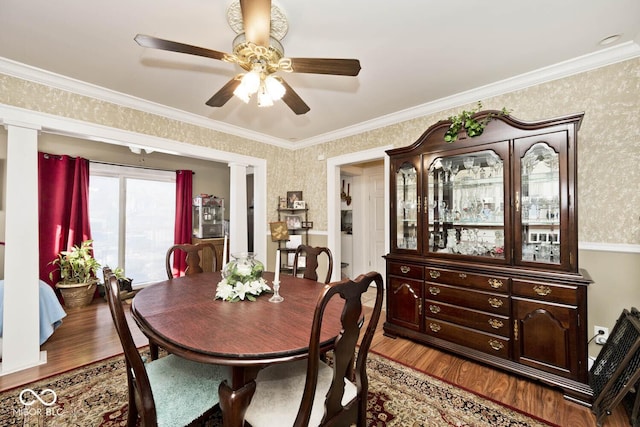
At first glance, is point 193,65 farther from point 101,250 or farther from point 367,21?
point 101,250

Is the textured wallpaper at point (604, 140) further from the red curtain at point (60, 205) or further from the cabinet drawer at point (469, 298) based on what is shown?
the red curtain at point (60, 205)

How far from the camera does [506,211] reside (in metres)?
2.21

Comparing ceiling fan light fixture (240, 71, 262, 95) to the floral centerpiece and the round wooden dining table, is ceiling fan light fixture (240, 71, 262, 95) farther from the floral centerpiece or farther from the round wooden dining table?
the round wooden dining table

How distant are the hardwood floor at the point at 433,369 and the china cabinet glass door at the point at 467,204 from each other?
927 millimetres

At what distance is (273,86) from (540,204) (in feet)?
7.19

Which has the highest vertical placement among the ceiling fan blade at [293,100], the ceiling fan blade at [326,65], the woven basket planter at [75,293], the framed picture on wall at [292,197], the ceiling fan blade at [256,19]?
the ceiling fan blade at [256,19]

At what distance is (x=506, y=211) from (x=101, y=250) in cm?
542

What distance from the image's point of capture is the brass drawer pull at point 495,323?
7.13 ft

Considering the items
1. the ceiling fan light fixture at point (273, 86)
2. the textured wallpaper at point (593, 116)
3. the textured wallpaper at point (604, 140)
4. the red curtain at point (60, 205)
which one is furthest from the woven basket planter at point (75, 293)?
the textured wallpaper at point (604, 140)

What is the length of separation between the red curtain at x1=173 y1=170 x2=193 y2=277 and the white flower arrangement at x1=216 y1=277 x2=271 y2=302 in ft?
12.1

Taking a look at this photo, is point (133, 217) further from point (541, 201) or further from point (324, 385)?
point (541, 201)

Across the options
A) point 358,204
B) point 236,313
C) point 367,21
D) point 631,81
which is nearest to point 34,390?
point 236,313

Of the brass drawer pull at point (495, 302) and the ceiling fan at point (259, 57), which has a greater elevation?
the ceiling fan at point (259, 57)

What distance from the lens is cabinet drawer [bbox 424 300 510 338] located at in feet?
7.11
